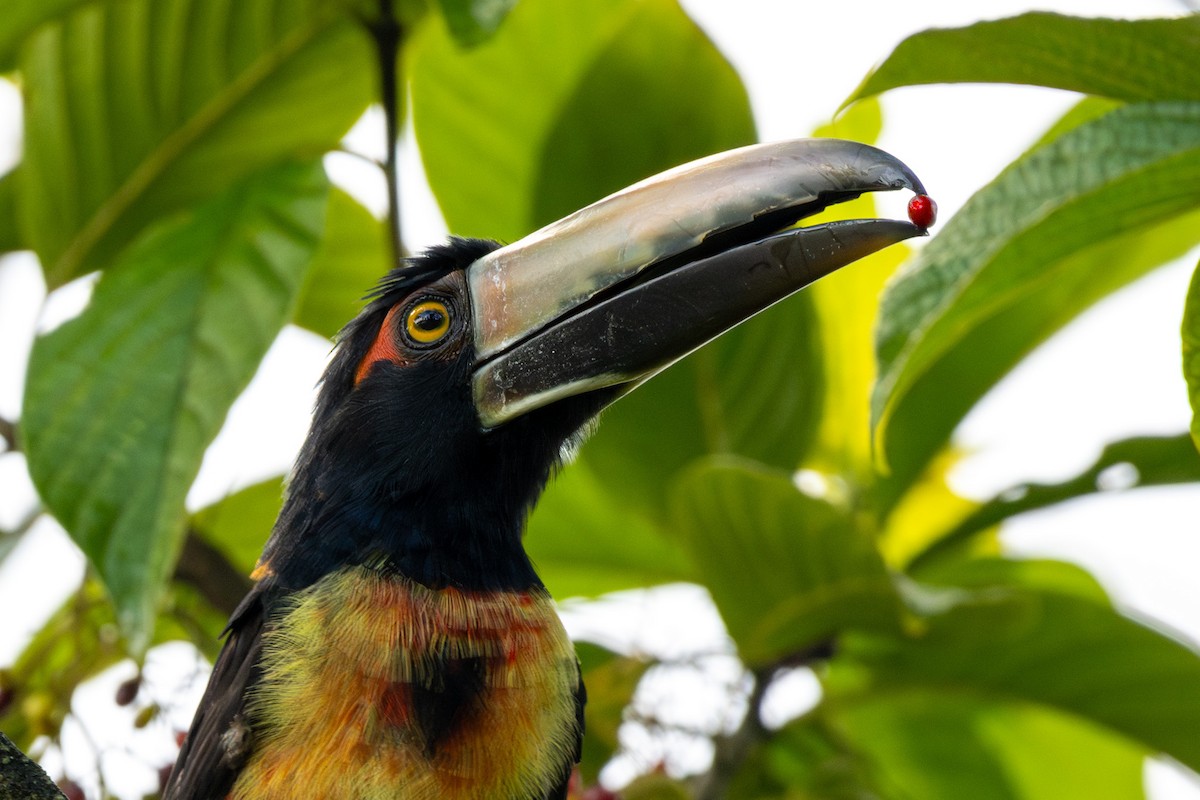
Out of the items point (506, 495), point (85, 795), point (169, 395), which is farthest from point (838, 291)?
point (85, 795)

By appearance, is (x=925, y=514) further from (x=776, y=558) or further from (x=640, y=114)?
(x=640, y=114)

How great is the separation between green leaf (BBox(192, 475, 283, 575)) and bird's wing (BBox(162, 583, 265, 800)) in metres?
0.90

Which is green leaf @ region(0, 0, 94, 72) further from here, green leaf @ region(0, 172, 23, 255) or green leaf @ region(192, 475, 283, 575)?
green leaf @ region(192, 475, 283, 575)

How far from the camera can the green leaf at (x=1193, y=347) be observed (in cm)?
187

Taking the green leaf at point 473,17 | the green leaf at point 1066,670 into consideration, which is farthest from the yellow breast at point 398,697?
the green leaf at point 473,17

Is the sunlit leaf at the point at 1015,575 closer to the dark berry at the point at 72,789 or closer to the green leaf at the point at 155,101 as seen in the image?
the green leaf at the point at 155,101

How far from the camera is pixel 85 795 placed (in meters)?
2.92

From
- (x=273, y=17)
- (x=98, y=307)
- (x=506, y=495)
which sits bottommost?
(x=506, y=495)

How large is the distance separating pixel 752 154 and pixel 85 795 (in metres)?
1.92

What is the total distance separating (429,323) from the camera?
302 cm

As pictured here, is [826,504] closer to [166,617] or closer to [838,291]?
[838,291]

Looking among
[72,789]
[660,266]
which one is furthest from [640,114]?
[72,789]

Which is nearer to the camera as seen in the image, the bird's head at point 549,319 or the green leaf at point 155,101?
the bird's head at point 549,319

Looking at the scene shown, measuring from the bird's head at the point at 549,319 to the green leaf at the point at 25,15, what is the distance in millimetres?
990
